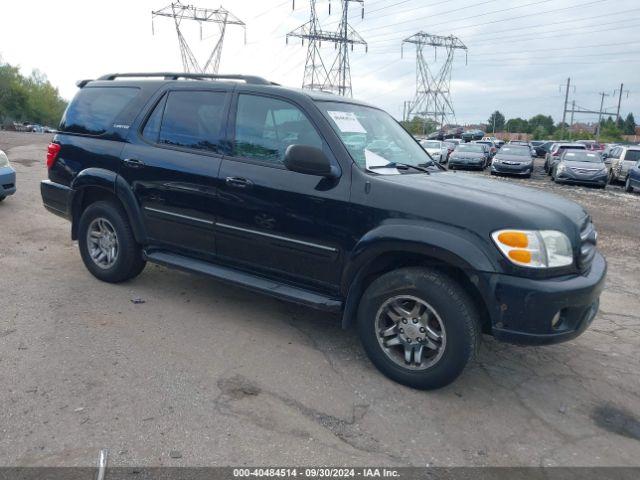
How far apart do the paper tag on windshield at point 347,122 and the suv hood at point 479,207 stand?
53 cm

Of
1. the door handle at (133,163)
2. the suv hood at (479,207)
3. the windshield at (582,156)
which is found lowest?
the windshield at (582,156)

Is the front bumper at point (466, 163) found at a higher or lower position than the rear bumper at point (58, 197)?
lower

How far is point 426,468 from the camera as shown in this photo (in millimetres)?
2855

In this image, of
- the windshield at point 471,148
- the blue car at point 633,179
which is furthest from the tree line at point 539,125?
the blue car at point 633,179

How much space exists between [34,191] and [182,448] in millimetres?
9262

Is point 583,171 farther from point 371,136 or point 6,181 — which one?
point 6,181

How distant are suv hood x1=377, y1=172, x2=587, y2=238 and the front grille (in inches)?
2.6

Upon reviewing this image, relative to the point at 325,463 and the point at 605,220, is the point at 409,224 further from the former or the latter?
the point at 605,220

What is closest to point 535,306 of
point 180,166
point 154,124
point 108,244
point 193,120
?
point 180,166

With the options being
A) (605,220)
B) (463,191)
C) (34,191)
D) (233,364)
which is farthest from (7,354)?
(605,220)

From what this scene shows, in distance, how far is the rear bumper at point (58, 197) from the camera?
5.52 meters

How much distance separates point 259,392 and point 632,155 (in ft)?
71.5

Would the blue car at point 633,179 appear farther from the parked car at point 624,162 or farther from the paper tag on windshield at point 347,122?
the paper tag on windshield at point 347,122

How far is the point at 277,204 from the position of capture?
408 centimetres
